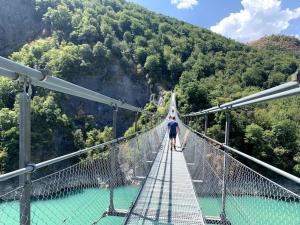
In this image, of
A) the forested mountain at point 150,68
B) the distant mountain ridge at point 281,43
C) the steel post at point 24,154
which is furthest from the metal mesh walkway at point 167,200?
the distant mountain ridge at point 281,43

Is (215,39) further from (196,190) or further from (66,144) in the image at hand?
(196,190)

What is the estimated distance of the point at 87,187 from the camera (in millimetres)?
2570

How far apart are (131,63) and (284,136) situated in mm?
26723

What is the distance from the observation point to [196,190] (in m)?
4.33

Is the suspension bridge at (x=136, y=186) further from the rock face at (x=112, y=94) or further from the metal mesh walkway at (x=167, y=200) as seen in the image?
the rock face at (x=112, y=94)

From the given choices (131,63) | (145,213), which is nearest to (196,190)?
(145,213)

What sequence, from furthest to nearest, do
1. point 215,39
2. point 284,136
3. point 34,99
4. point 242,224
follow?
1. point 215,39
2. point 34,99
3. point 284,136
4. point 242,224

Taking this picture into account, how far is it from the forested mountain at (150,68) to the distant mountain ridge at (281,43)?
13925mm

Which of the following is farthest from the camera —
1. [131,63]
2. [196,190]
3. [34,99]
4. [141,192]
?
[131,63]

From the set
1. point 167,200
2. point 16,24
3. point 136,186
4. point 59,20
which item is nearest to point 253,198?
point 167,200

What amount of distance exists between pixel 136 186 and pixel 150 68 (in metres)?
44.7

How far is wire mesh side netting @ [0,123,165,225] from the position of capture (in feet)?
5.48

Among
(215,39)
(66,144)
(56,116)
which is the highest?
(215,39)

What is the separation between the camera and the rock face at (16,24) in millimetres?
50844
